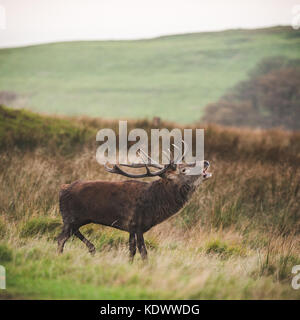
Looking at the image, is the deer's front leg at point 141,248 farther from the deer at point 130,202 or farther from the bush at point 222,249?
the bush at point 222,249

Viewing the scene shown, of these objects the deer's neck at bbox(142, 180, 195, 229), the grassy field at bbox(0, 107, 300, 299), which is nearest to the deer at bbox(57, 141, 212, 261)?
the deer's neck at bbox(142, 180, 195, 229)

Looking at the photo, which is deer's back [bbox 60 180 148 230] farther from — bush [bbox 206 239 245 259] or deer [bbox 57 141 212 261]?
bush [bbox 206 239 245 259]

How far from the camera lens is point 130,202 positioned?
6.68m

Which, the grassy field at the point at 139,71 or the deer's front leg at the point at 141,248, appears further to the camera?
the grassy field at the point at 139,71

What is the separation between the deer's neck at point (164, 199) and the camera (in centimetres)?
675

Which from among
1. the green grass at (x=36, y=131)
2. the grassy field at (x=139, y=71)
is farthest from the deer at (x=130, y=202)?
the grassy field at (x=139, y=71)

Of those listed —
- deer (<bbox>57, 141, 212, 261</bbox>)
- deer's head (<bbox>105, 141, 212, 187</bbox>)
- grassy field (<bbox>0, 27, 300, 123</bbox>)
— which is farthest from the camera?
grassy field (<bbox>0, 27, 300, 123</bbox>)

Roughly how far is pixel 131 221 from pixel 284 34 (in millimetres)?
57359

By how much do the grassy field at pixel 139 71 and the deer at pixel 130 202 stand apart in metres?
34.3

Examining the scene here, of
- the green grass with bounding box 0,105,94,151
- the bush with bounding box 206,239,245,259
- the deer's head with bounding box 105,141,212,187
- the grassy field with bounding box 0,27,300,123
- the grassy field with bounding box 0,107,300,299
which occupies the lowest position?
the bush with bounding box 206,239,245,259

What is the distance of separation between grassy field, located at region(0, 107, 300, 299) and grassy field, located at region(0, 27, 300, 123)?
93.3 feet

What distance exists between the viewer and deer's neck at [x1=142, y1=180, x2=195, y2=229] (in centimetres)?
675

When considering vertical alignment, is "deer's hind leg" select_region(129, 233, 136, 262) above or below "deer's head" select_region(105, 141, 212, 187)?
below
